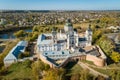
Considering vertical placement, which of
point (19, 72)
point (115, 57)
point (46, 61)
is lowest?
point (19, 72)

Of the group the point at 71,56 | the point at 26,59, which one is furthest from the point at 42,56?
the point at 71,56

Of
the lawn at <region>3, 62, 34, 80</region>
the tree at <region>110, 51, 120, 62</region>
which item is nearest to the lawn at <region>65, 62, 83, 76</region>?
the lawn at <region>3, 62, 34, 80</region>

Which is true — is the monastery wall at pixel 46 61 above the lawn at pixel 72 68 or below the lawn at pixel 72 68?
above

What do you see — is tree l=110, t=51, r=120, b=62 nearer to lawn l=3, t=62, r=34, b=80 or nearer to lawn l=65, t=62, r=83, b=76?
lawn l=65, t=62, r=83, b=76

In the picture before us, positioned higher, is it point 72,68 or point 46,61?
point 46,61

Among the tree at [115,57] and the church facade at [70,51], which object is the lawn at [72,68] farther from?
the tree at [115,57]

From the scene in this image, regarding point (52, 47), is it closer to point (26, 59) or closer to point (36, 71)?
point (26, 59)

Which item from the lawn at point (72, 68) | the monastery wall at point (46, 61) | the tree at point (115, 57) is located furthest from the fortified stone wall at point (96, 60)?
the monastery wall at point (46, 61)

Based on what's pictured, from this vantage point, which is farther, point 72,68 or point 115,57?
point 115,57

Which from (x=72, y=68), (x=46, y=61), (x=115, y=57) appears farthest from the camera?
(x=115, y=57)

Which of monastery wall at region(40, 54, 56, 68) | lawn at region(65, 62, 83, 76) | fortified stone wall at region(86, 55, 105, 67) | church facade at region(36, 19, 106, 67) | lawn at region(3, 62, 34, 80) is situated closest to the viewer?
lawn at region(3, 62, 34, 80)

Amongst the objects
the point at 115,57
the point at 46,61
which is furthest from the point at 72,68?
the point at 115,57

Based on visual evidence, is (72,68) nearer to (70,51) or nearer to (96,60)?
(96,60)
